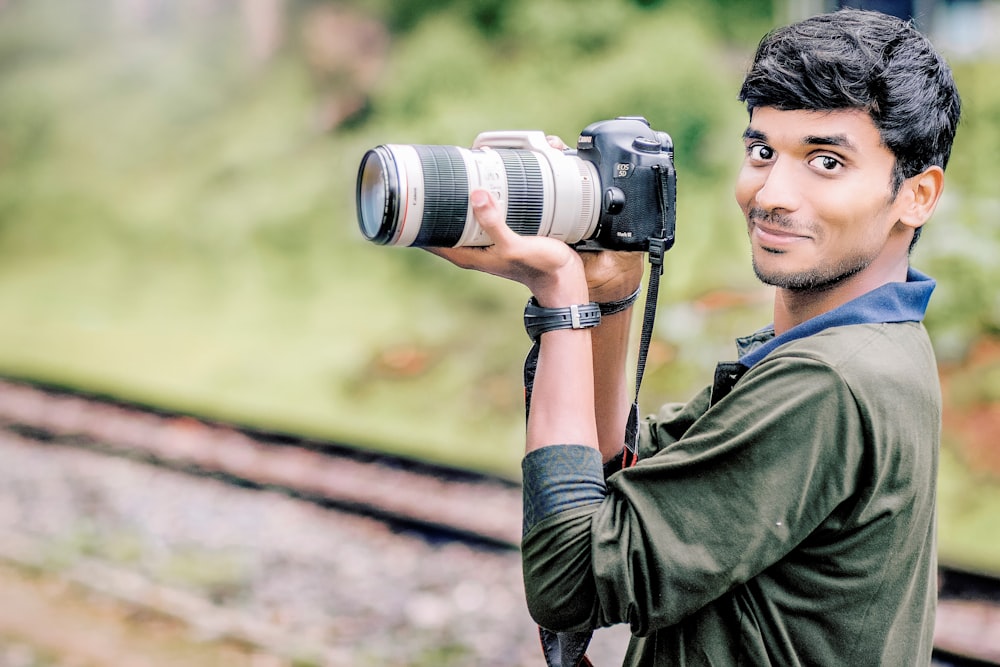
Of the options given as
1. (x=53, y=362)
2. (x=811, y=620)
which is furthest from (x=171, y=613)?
(x=811, y=620)

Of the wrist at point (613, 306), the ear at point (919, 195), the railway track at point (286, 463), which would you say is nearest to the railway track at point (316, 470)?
the railway track at point (286, 463)

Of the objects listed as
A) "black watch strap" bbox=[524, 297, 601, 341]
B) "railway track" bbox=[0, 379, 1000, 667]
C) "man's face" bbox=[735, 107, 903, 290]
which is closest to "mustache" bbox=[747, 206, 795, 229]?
"man's face" bbox=[735, 107, 903, 290]

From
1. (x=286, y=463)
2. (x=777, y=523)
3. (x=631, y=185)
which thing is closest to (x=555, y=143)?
(x=631, y=185)

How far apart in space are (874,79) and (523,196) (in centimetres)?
46

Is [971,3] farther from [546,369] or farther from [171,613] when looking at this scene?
[171,613]

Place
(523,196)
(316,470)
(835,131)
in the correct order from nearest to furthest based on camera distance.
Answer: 1. (835,131)
2. (523,196)
3. (316,470)

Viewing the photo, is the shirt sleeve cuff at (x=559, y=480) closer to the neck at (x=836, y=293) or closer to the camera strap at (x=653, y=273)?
the camera strap at (x=653, y=273)

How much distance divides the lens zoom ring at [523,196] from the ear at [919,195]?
453mm

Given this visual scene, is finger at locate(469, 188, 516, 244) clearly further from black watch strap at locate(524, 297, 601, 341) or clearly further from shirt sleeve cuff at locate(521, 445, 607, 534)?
shirt sleeve cuff at locate(521, 445, 607, 534)

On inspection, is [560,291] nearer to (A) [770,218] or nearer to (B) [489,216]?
(B) [489,216]

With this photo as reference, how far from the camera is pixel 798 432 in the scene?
109 centimetres

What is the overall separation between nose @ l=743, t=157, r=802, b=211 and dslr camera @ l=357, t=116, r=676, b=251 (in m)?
0.25

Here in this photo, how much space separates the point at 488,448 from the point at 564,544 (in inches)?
126

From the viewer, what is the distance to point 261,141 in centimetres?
533
